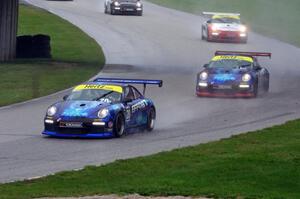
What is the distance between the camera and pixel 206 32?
52.8 meters

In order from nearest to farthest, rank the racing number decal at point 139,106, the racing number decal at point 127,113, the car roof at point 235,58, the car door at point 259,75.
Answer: the racing number decal at point 127,113
the racing number decal at point 139,106
the car door at point 259,75
the car roof at point 235,58

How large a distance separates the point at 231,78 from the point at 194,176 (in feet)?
53.8

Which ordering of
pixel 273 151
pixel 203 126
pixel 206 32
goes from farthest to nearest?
1. pixel 206 32
2. pixel 203 126
3. pixel 273 151

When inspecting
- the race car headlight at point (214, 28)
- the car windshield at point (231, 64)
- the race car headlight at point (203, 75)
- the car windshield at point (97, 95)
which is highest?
the race car headlight at point (214, 28)

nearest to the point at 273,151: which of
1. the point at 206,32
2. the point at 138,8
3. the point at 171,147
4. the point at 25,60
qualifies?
the point at 171,147

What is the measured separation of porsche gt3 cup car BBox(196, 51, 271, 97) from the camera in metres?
30.5

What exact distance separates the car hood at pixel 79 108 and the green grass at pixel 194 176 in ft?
12.7

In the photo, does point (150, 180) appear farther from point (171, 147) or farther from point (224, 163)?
point (171, 147)

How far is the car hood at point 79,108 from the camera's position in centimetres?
2150

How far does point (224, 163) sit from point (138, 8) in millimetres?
49336

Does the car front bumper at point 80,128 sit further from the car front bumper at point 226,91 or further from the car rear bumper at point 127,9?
the car rear bumper at point 127,9

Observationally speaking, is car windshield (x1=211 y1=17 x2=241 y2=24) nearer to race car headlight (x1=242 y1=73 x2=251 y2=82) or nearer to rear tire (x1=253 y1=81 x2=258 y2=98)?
rear tire (x1=253 y1=81 x2=258 y2=98)

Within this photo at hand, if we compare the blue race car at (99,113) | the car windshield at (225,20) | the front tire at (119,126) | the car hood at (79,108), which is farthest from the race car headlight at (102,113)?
the car windshield at (225,20)

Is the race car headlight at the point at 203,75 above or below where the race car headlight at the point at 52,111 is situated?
above
